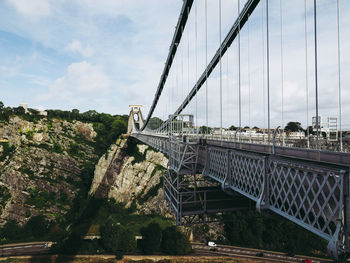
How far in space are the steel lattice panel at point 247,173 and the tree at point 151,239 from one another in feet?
94.9

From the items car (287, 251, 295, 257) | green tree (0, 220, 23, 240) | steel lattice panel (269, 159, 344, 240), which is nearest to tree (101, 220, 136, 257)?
green tree (0, 220, 23, 240)

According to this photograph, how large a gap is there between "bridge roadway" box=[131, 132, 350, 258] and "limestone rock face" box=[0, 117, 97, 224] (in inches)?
1798

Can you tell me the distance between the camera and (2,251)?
32875 millimetres

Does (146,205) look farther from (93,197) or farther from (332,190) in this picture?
(332,190)

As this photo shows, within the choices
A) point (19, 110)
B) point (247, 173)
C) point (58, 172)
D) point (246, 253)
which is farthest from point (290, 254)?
point (19, 110)

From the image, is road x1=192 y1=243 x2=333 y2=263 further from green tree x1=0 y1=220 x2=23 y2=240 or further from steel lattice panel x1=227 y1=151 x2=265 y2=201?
green tree x1=0 y1=220 x2=23 y2=240

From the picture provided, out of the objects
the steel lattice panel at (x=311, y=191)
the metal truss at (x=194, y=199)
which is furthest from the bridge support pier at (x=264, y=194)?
the metal truss at (x=194, y=199)

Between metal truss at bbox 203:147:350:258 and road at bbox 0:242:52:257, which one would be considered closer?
metal truss at bbox 203:147:350:258

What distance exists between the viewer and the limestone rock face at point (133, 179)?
4516cm

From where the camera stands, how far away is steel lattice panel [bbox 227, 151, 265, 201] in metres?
8.48

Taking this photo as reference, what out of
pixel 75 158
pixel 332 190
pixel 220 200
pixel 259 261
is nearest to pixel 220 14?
pixel 220 200

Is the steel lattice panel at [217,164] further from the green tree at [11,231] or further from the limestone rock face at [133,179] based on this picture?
the green tree at [11,231]

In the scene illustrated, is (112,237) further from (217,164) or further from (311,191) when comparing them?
(311,191)

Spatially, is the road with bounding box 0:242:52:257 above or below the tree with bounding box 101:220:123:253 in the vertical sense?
below
